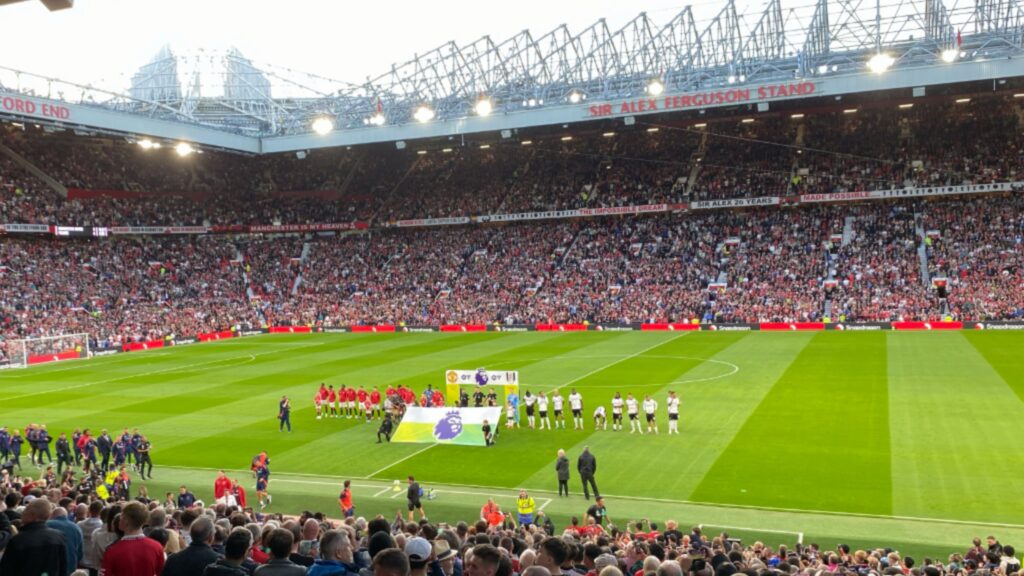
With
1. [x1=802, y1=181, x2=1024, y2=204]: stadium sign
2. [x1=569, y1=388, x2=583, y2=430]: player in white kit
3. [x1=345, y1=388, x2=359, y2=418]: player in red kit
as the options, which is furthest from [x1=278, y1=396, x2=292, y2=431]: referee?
[x1=802, y1=181, x2=1024, y2=204]: stadium sign

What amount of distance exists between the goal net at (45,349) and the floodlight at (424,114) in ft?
90.4

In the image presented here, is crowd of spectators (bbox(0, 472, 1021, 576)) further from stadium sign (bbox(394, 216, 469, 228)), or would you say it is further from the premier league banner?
stadium sign (bbox(394, 216, 469, 228))

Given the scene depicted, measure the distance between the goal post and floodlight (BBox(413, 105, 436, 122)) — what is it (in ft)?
90.4

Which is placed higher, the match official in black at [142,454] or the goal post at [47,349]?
the goal post at [47,349]

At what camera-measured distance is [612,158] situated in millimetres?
73312

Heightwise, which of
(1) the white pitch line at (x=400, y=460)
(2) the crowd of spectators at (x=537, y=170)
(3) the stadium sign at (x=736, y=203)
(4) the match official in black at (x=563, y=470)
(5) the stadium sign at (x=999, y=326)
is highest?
(2) the crowd of spectators at (x=537, y=170)

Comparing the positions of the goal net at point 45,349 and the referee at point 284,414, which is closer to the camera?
the referee at point 284,414

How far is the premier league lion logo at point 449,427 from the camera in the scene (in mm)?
26391

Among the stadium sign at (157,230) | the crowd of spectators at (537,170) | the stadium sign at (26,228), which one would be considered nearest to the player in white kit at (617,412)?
the crowd of spectators at (537,170)

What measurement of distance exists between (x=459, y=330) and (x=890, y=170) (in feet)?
114

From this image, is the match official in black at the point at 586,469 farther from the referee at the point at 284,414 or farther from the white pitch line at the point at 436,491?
the referee at the point at 284,414

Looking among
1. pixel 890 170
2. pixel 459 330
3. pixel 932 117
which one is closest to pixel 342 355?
pixel 459 330

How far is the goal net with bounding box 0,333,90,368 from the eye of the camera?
165 ft

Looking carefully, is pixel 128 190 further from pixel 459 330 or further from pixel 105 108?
pixel 459 330
